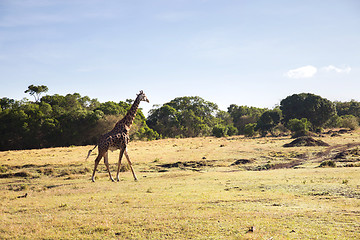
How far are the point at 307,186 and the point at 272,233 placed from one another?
738 centimetres

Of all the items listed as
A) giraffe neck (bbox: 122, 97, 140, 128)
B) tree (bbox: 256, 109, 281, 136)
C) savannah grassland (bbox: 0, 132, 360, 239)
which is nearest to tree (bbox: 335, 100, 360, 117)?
tree (bbox: 256, 109, 281, 136)

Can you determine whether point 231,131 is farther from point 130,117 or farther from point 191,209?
point 191,209

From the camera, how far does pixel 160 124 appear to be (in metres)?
86.9

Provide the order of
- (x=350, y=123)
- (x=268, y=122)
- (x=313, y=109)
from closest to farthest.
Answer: (x=313, y=109) → (x=268, y=122) → (x=350, y=123)

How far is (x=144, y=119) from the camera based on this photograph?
7794cm

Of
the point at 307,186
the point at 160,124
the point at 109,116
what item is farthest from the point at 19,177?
the point at 160,124

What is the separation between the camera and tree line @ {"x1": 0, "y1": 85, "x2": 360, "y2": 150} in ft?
178

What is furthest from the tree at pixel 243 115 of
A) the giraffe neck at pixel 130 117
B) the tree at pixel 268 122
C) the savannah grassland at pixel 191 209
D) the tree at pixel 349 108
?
the savannah grassland at pixel 191 209

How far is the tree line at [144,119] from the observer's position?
178 feet

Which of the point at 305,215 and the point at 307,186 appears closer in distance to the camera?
the point at 305,215

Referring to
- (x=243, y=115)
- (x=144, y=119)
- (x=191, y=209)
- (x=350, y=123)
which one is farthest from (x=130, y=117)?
(x=243, y=115)

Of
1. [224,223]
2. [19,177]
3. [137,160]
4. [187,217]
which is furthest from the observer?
[137,160]

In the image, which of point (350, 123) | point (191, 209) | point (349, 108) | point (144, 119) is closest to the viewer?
point (191, 209)

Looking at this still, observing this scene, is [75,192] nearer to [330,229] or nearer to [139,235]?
[139,235]
